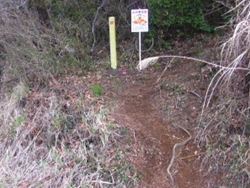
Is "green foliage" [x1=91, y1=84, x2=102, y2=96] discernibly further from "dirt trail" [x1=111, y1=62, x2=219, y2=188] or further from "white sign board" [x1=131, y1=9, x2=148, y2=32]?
"white sign board" [x1=131, y1=9, x2=148, y2=32]

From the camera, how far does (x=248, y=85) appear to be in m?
3.56

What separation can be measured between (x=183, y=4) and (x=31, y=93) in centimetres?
337

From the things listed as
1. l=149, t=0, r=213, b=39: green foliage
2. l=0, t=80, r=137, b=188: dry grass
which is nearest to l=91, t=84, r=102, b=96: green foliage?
l=0, t=80, r=137, b=188: dry grass

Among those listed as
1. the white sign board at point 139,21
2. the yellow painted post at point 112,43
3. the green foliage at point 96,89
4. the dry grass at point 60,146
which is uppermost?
the white sign board at point 139,21

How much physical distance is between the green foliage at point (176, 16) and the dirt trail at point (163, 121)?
117 cm

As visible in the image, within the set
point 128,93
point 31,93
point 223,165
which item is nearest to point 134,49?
point 128,93

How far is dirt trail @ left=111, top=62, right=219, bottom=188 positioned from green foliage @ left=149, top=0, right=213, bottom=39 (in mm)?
1171

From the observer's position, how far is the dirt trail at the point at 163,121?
335cm

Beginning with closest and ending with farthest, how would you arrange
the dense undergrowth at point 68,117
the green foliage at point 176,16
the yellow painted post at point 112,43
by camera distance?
the dense undergrowth at point 68,117 → the yellow painted post at point 112,43 → the green foliage at point 176,16

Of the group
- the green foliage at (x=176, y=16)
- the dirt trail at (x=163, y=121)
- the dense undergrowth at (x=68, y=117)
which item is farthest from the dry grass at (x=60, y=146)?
the green foliage at (x=176, y=16)

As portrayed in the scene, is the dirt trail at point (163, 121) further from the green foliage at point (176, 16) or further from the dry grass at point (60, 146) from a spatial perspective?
the green foliage at point (176, 16)

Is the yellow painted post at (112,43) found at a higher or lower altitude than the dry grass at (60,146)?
higher

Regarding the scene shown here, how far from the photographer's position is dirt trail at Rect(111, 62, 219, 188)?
3.35 meters

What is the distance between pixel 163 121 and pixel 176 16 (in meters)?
2.87
